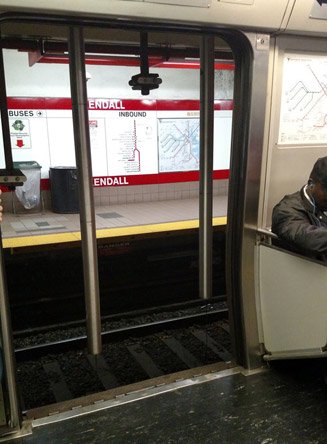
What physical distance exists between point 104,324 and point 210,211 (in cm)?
207

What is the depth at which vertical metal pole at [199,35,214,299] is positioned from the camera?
100 inches

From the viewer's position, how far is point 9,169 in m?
1.91

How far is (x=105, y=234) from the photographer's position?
4.89 m

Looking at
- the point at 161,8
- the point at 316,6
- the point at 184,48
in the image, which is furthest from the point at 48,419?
the point at 184,48

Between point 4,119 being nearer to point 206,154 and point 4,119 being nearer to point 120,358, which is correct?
point 206,154

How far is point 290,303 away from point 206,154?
107 centimetres

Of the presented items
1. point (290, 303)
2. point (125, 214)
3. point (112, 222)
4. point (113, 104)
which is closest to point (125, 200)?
point (125, 214)

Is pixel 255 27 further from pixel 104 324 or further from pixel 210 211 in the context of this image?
pixel 104 324

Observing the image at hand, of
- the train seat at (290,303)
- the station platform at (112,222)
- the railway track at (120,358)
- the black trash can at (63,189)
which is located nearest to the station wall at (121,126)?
the black trash can at (63,189)

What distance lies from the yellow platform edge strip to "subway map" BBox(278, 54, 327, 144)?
2793 mm

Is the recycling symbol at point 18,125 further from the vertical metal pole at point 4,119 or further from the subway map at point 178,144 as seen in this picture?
the vertical metal pole at point 4,119

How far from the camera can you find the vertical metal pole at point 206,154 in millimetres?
2551

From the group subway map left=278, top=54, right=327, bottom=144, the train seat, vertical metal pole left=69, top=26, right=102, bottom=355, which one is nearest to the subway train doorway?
vertical metal pole left=69, top=26, right=102, bottom=355

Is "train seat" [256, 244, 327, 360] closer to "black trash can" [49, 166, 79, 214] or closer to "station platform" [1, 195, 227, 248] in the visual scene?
"station platform" [1, 195, 227, 248]
